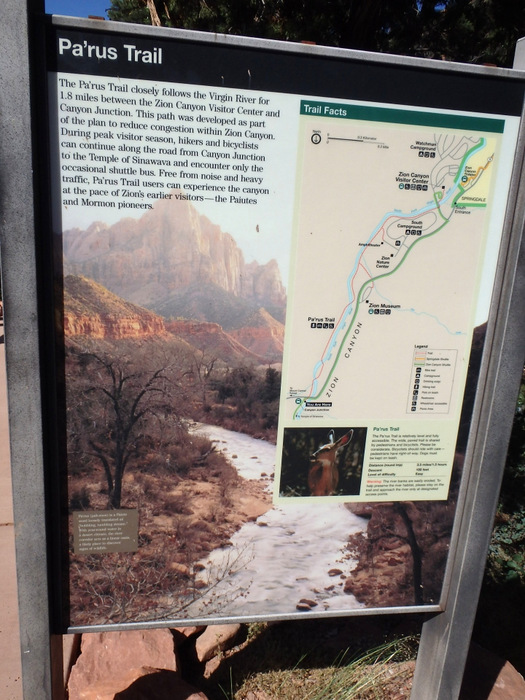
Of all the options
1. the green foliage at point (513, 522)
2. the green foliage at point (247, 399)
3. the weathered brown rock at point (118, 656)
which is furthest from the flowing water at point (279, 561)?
the green foliage at point (513, 522)

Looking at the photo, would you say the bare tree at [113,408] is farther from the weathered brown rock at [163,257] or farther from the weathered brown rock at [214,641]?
the weathered brown rock at [214,641]

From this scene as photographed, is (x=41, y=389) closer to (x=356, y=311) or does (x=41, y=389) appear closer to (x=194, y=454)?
(x=194, y=454)

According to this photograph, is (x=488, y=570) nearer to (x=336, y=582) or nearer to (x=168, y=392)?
(x=336, y=582)

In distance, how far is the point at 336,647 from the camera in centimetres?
299

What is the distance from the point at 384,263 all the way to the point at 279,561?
1.14 meters

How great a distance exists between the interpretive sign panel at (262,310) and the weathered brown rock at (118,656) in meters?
0.88

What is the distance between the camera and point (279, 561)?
6.11 feet

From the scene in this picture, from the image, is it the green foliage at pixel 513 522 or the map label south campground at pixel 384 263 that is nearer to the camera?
the map label south campground at pixel 384 263

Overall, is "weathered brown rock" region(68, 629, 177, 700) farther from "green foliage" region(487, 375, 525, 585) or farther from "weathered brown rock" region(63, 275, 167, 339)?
"green foliage" region(487, 375, 525, 585)

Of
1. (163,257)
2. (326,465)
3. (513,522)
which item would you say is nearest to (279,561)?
(326,465)

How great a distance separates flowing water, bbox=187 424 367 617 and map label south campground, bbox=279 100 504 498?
27 centimetres

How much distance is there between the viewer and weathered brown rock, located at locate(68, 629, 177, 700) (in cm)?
242

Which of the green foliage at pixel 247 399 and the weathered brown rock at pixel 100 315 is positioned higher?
the weathered brown rock at pixel 100 315

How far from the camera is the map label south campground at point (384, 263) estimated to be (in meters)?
1.58
